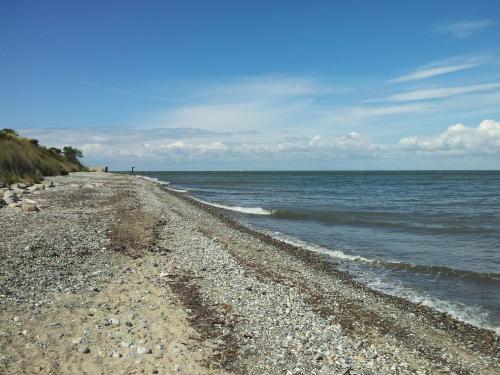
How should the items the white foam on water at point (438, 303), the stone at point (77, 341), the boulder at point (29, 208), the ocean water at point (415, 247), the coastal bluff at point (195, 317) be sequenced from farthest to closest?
the boulder at point (29, 208), the ocean water at point (415, 247), the white foam on water at point (438, 303), the stone at point (77, 341), the coastal bluff at point (195, 317)

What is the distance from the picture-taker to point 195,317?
29.3 feet

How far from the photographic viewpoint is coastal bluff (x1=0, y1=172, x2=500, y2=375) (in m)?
7.10

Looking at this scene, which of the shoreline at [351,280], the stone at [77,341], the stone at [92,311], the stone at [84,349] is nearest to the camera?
the stone at [84,349]

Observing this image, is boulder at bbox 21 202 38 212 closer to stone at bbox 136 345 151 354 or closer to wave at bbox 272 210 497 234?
stone at bbox 136 345 151 354

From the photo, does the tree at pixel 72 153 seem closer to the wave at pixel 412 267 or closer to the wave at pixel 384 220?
the wave at pixel 384 220

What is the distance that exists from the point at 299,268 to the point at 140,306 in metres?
7.55

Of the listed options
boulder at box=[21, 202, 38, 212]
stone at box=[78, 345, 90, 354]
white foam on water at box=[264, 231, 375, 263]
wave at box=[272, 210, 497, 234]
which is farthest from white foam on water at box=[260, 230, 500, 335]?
boulder at box=[21, 202, 38, 212]

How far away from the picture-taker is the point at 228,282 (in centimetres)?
1152

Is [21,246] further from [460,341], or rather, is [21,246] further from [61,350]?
[460,341]

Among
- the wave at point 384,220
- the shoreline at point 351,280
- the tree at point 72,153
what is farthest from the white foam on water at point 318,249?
the tree at point 72,153

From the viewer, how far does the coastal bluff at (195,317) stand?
280 inches

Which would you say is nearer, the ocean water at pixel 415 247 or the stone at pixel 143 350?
the stone at pixel 143 350

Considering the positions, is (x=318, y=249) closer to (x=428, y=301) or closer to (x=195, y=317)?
(x=428, y=301)

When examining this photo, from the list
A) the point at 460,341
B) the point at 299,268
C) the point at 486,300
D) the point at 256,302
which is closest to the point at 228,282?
the point at 256,302
